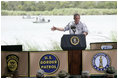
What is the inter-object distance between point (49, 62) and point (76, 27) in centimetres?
49

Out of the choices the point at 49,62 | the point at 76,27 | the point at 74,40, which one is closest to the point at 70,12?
the point at 76,27

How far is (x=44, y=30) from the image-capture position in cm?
245

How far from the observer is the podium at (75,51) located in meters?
2.36

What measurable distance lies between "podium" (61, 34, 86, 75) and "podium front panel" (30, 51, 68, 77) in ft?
0.18

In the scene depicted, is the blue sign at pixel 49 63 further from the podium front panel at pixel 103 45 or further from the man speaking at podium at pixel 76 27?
the podium front panel at pixel 103 45

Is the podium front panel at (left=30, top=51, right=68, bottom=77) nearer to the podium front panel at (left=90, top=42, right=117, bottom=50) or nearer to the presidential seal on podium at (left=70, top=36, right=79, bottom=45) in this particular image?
the presidential seal on podium at (left=70, top=36, right=79, bottom=45)

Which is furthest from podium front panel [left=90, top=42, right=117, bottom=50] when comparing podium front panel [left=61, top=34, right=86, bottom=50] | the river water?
podium front panel [left=61, top=34, right=86, bottom=50]

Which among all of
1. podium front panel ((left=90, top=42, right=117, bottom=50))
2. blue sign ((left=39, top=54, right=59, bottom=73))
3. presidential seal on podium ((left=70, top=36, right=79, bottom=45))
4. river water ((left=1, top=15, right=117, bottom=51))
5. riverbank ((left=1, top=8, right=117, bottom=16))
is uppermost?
riverbank ((left=1, top=8, right=117, bottom=16))

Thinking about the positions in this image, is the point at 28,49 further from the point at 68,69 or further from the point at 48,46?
the point at 68,69

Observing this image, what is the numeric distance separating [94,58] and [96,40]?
218 millimetres

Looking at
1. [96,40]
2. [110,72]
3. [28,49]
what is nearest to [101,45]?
[96,40]

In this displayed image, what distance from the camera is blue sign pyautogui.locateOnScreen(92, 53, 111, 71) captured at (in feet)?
7.82

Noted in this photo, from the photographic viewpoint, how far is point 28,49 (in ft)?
8.00

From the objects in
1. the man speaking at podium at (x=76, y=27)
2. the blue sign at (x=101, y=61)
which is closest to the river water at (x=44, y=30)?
the man speaking at podium at (x=76, y=27)
